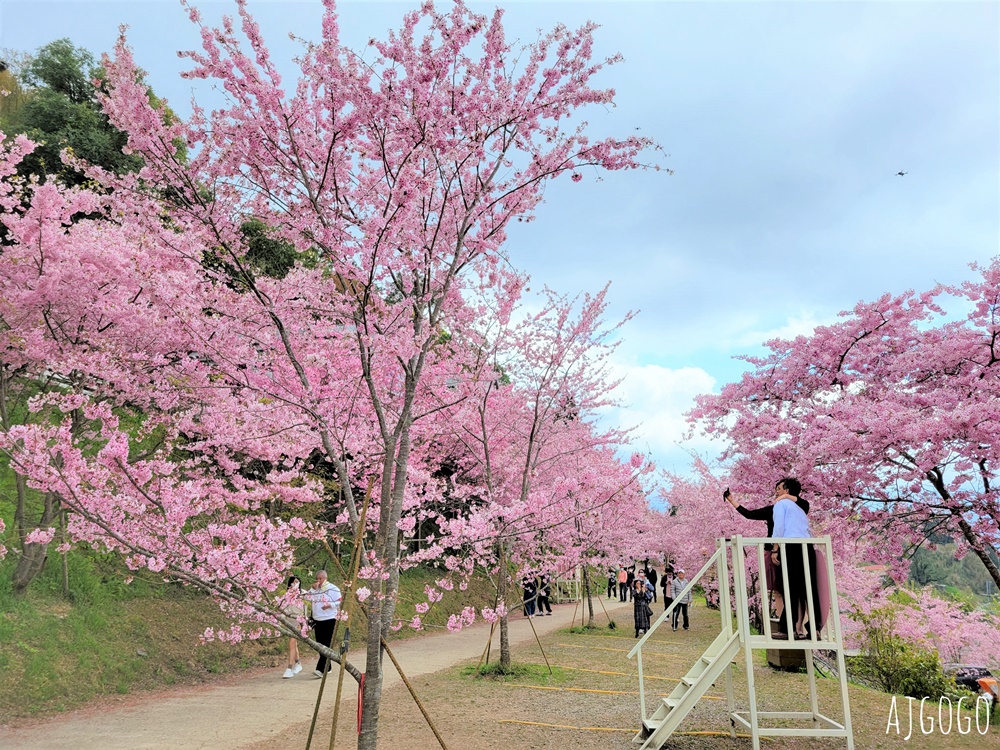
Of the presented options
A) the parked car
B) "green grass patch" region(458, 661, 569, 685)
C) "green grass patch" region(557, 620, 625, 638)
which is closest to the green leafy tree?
"green grass patch" region(458, 661, 569, 685)

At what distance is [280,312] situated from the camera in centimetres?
523

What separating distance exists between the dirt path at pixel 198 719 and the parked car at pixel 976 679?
10.3 meters

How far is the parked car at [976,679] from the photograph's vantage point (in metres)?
11.5

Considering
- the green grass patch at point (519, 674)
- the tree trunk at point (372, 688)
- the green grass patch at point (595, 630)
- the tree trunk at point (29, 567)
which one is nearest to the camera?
the tree trunk at point (372, 688)

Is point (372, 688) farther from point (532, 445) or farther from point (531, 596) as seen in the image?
point (531, 596)

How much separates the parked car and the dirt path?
33.8ft

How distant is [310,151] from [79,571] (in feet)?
29.8

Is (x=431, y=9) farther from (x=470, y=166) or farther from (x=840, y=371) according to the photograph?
(x=840, y=371)

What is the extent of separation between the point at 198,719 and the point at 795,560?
692 cm

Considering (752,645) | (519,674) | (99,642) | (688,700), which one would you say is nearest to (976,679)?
(519,674)

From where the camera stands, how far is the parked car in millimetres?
11549

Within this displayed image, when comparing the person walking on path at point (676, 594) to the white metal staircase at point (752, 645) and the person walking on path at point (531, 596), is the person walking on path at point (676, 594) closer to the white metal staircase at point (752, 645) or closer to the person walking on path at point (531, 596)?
the person walking on path at point (531, 596)

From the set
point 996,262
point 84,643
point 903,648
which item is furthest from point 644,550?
point 84,643

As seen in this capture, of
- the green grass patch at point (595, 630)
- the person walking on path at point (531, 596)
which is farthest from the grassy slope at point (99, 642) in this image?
the green grass patch at point (595, 630)
